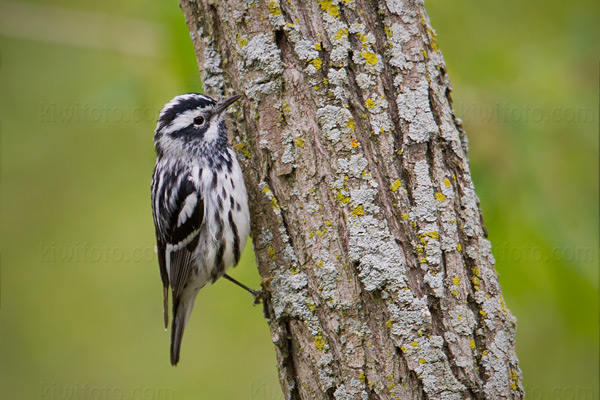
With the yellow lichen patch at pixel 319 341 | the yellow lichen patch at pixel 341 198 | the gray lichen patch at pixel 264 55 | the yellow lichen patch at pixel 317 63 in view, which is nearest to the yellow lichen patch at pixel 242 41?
the gray lichen patch at pixel 264 55

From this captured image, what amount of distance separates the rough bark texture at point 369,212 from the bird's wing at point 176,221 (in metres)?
1.12

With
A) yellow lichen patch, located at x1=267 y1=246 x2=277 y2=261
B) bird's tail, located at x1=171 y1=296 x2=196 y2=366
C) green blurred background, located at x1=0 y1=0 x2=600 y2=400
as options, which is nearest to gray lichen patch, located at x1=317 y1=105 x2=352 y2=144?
yellow lichen patch, located at x1=267 y1=246 x2=277 y2=261

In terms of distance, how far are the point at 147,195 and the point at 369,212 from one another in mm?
3730

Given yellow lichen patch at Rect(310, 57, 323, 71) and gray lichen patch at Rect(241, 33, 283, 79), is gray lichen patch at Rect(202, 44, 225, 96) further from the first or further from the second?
yellow lichen patch at Rect(310, 57, 323, 71)

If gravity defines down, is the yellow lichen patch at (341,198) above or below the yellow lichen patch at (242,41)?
below

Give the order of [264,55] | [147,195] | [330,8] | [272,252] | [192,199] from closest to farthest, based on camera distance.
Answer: [330,8], [264,55], [272,252], [192,199], [147,195]

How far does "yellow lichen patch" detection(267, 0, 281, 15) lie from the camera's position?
295cm

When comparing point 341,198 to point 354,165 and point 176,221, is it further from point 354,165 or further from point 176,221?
point 176,221

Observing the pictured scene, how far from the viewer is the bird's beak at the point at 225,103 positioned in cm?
326

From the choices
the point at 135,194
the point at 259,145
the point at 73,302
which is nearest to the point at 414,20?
the point at 259,145

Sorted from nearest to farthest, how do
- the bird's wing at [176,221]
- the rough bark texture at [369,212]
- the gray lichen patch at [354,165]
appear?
the rough bark texture at [369,212]
the gray lichen patch at [354,165]
the bird's wing at [176,221]

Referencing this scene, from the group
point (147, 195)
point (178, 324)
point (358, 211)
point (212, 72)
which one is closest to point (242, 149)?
point (212, 72)

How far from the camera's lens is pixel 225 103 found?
333cm

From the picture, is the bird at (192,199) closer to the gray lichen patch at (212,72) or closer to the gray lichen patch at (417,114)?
the gray lichen patch at (212,72)
